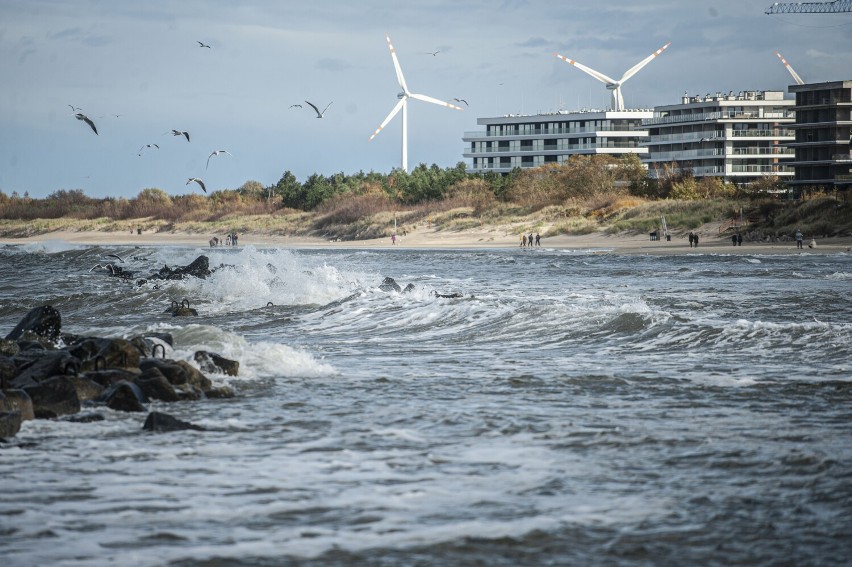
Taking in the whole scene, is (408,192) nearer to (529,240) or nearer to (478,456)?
(529,240)

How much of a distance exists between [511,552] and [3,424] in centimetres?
665

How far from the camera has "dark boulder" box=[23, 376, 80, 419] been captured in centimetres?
1366

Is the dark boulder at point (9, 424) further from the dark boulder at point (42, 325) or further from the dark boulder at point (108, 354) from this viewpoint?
the dark boulder at point (42, 325)

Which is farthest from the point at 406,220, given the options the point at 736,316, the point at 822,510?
the point at 822,510

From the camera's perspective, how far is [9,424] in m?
12.4

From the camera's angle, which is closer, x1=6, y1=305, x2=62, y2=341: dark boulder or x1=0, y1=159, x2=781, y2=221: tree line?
x1=6, y1=305, x2=62, y2=341: dark boulder

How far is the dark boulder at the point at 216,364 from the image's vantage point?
1780 centimetres

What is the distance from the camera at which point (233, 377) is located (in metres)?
17.6

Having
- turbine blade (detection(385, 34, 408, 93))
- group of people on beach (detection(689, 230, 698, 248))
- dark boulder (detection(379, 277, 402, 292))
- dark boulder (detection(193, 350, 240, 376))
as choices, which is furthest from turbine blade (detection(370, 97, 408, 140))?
dark boulder (detection(193, 350, 240, 376))

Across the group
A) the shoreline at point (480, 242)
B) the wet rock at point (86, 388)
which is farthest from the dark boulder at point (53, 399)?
the shoreline at point (480, 242)

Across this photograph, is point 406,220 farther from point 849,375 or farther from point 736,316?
point 849,375

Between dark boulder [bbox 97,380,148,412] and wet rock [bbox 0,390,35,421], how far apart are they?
1.06m

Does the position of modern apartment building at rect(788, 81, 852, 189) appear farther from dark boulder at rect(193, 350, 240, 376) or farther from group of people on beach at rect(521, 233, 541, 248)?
dark boulder at rect(193, 350, 240, 376)

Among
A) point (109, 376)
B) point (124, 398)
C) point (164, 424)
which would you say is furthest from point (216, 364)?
point (164, 424)
